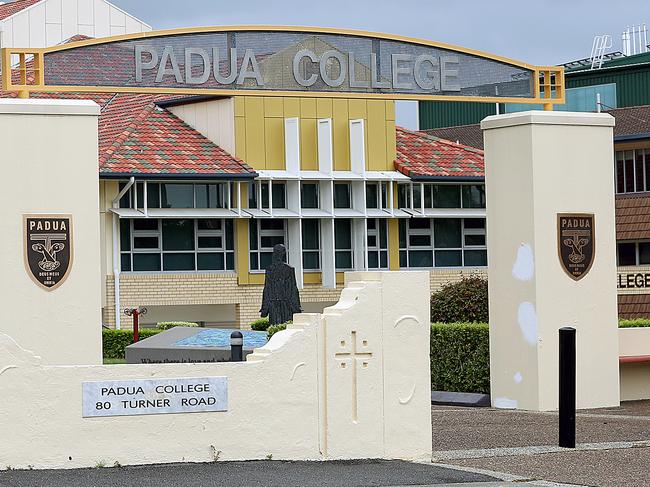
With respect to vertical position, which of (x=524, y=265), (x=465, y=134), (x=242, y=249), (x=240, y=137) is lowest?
(x=524, y=265)

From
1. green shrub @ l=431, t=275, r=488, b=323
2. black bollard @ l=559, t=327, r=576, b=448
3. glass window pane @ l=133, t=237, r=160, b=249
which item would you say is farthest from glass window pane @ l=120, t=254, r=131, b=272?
black bollard @ l=559, t=327, r=576, b=448

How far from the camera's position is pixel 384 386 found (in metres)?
13.6

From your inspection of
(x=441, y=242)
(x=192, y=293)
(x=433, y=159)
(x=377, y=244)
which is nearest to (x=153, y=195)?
(x=192, y=293)

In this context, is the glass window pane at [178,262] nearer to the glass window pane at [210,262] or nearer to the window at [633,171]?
the glass window pane at [210,262]

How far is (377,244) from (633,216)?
24.9 feet

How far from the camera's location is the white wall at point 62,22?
46.8 m

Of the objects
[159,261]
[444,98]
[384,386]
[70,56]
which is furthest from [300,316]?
[159,261]

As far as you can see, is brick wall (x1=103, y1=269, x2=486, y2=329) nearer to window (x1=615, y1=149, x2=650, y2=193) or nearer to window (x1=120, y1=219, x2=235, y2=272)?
window (x1=120, y1=219, x2=235, y2=272)

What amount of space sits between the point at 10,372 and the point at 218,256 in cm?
2756

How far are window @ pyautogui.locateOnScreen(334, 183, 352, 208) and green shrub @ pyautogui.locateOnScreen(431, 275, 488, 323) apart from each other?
18446 millimetres

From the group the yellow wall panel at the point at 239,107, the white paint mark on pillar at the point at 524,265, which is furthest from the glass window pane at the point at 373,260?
the white paint mark on pillar at the point at 524,265

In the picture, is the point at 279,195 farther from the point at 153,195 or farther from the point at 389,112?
the point at 389,112

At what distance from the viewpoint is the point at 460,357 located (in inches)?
809

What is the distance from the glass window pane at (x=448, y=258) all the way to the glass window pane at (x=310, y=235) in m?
4.20
